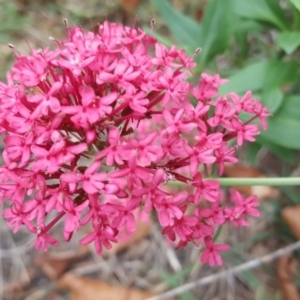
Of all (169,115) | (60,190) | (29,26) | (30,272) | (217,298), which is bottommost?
(30,272)

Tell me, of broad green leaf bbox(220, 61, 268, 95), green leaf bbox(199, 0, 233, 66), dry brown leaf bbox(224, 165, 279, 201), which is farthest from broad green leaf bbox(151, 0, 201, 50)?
dry brown leaf bbox(224, 165, 279, 201)

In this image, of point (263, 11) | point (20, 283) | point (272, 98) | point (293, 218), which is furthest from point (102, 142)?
point (20, 283)

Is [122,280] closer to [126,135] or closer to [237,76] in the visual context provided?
[237,76]

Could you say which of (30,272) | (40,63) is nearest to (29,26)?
(30,272)

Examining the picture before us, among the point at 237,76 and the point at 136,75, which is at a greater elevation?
the point at 136,75

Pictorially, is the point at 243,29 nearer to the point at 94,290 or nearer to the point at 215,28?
the point at 215,28

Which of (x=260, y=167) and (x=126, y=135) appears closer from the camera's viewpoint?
(x=126, y=135)
